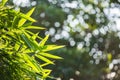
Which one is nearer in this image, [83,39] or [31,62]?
[31,62]

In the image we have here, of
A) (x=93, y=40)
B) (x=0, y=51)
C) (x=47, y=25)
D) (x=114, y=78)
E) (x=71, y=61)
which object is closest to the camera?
(x=0, y=51)

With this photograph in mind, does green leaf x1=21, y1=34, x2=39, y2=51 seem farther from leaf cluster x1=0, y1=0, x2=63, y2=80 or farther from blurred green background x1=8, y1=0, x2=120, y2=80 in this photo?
blurred green background x1=8, y1=0, x2=120, y2=80

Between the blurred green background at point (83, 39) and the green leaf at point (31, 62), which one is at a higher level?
the blurred green background at point (83, 39)

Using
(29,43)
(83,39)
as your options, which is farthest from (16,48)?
(83,39)

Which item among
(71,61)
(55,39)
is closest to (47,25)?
(55,39)

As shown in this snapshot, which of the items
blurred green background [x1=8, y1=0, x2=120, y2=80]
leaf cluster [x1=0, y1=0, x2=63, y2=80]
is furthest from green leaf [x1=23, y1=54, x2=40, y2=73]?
blurred green background [x1=8, y1=0, x2=120, y2=80]

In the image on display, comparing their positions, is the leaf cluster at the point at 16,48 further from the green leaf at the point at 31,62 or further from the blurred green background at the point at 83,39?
the blurred green background at the point at 83,39

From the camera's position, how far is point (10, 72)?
67.4 inches

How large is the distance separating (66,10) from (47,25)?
40.2 inches

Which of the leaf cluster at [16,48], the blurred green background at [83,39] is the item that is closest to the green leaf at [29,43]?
the leaf cluster at [16,48]

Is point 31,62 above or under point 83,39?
under

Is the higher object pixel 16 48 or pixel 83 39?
pixel 83 39

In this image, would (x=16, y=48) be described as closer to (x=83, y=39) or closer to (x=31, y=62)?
(x=31, y=62)

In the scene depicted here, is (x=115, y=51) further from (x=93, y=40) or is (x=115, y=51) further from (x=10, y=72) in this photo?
(x=10, y=72)
